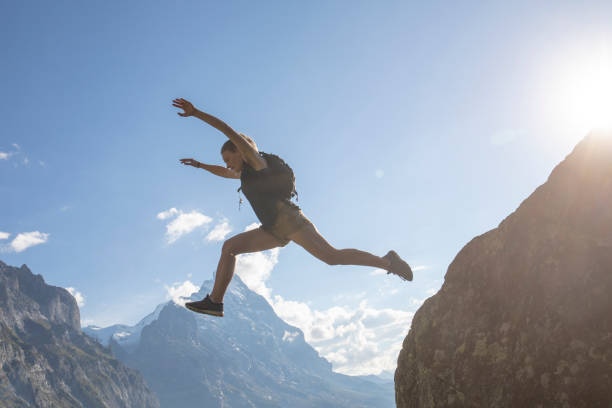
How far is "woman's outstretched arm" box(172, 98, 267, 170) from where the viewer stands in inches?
192

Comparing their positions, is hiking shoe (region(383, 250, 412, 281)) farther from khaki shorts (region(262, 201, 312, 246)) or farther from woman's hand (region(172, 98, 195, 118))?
woman's hand (region(172, 98, 195, 118))

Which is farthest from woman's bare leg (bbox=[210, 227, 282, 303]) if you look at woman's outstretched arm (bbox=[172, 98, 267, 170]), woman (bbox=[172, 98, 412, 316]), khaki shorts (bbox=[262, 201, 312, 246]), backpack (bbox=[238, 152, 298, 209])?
woman's outstretched arm (bbox=[172, 98, 267, 170])

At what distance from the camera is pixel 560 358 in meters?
3.26

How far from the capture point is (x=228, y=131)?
16.5 ft

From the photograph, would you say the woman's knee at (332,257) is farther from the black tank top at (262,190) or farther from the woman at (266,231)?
the black tank top at (262,190)

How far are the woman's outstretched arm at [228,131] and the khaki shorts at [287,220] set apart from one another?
2.18ft

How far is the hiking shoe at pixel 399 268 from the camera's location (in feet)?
19.8

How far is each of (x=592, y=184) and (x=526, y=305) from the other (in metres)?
1.35

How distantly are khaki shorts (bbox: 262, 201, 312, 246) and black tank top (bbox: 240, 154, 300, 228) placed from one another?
0.18 ft

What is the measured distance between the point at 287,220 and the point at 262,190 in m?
0.54

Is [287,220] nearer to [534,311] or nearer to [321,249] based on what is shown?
[321,249]

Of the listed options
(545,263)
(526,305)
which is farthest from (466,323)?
(545,263)

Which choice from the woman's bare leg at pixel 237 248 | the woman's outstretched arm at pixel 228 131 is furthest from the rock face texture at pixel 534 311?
the woman's outstretched arm at pixel 228 131

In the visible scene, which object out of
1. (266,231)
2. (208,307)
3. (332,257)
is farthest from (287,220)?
(208,307)
